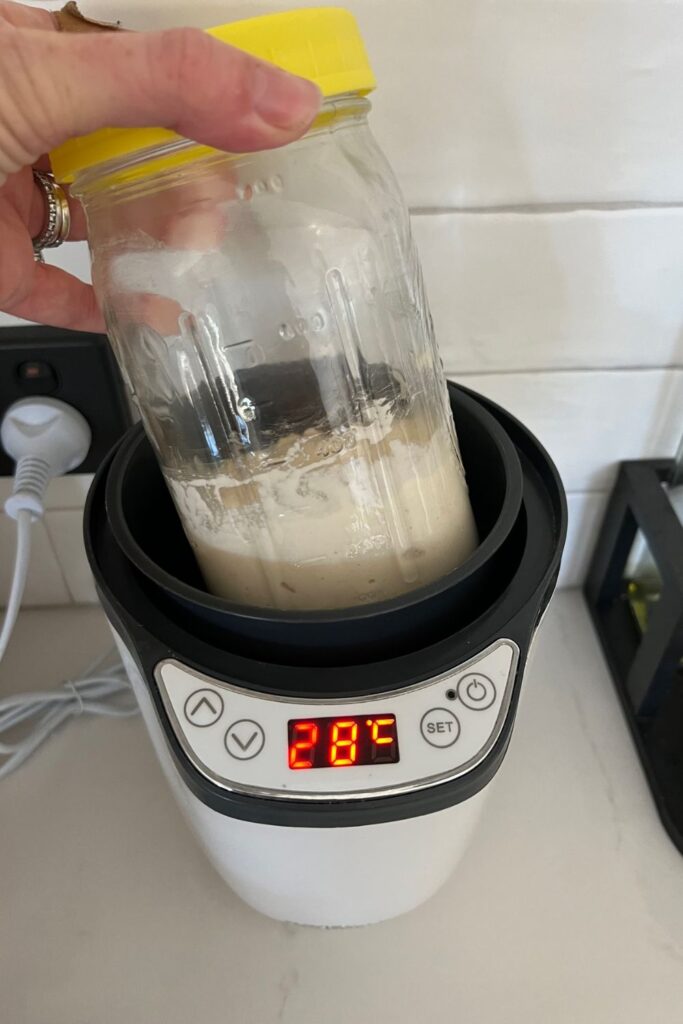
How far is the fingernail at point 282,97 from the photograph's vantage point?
0.29 m

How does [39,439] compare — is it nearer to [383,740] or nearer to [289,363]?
[289,363]

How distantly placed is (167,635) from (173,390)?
131 mm

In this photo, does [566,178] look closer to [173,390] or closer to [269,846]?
[173,390]

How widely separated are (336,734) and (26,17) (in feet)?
1.27

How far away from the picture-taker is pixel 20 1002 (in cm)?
52

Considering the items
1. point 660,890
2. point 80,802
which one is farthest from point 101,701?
point 660,890

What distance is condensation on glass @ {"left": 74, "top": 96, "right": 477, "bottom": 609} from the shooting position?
1.30ft

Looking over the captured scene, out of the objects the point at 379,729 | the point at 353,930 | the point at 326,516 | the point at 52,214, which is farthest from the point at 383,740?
the point at 52,214

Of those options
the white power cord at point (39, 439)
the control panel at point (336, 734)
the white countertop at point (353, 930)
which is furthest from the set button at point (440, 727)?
the white power cord at point (39, 439)

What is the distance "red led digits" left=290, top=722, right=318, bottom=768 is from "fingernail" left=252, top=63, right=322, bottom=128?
0.84 ft

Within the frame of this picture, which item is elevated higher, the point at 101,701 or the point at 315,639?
the point at 315,639

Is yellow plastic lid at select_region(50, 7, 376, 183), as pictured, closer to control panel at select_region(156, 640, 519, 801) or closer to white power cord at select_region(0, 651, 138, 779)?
control panel at select_region(156, 640, 519, 801)

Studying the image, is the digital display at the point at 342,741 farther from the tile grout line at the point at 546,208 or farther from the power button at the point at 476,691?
the tile grout line at the point at 546,208

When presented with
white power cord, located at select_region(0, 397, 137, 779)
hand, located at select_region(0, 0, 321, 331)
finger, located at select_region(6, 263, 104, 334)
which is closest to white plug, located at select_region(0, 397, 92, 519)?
white power cord, located at select_region(0, 397, 137, 779)
